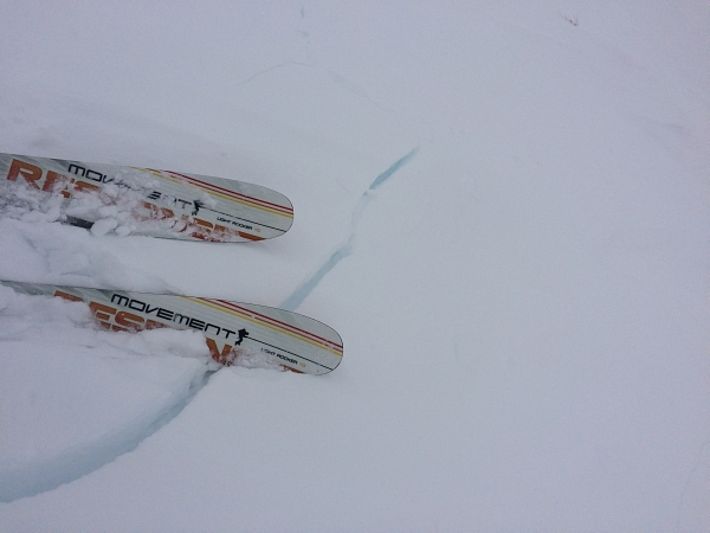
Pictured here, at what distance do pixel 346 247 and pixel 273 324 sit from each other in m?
0.25

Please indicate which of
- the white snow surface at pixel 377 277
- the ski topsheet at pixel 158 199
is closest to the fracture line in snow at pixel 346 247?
the white snow surface at pixel 377 277

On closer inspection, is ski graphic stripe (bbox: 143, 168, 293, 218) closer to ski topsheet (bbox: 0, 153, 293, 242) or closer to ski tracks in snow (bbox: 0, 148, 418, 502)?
ski topsheet (bbox: 0, 153, 293, 242)

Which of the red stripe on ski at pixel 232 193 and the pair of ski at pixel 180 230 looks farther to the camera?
the red stripe on ski at pixel 232 193

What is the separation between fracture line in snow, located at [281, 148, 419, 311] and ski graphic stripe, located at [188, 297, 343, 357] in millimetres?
56

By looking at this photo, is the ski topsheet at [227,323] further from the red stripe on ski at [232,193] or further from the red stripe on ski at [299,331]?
the red stripe on ski at [232,193]

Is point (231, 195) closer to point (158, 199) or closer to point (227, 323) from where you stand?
point (158, 199)

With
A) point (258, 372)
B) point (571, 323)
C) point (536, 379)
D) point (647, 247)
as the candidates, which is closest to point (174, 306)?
point (258, 372)

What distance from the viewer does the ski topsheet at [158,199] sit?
107 cm

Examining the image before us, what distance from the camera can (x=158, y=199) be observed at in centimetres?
111

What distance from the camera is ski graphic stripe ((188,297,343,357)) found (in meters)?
1.07

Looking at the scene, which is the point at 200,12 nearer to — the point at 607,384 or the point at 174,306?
the point at 174,306

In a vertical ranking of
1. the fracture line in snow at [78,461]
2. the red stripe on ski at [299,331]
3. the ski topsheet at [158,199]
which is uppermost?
the ski topsheet at [158,199]

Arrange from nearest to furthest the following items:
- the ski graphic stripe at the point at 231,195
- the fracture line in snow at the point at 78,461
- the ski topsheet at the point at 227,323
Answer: the fracture line in snow at the point at 78,461, the ski topsheet at the point at 227,323, the ski graphic stripe at the point at 231,195

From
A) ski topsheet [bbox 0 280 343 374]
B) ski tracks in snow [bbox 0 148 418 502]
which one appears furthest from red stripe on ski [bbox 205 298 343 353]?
ski tracks in snow [bbox 0 148 418 502]
